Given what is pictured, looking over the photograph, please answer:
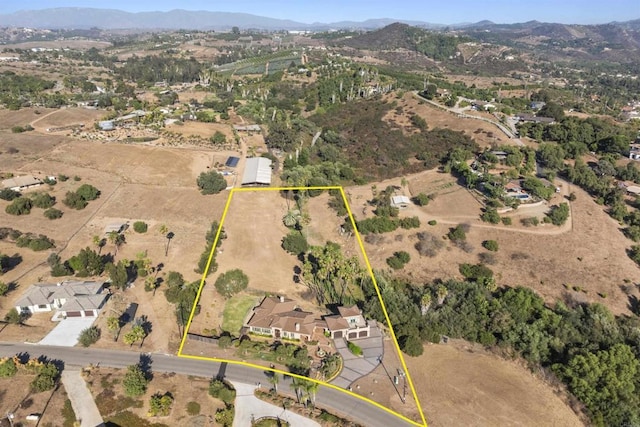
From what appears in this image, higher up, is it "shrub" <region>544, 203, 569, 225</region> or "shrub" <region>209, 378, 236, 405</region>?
"shrub" <region>544, 203, 569, 225</region>

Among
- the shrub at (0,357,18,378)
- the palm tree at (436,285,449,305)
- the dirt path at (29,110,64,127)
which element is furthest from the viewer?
the dirt path at (29,110,64,127)

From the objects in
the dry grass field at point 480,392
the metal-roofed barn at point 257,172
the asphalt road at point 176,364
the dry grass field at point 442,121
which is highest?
the dry grass field at point 442,121

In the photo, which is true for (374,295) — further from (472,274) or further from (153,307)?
(153,307)

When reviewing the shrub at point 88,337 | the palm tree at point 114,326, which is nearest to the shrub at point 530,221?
the palm tree at point 114,326

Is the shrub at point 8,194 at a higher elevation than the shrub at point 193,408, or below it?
higher

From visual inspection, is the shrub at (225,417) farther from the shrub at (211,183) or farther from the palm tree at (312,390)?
the shrub at (211,183)

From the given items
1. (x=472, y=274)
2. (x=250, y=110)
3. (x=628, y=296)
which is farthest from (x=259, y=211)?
(x=250, y=110)

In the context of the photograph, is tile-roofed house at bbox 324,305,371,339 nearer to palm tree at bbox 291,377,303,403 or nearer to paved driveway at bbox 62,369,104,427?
palm tree at bbox 291,377,303,403

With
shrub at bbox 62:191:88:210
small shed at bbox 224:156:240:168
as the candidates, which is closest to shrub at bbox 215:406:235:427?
shrub at bbox 62:191:88:210
